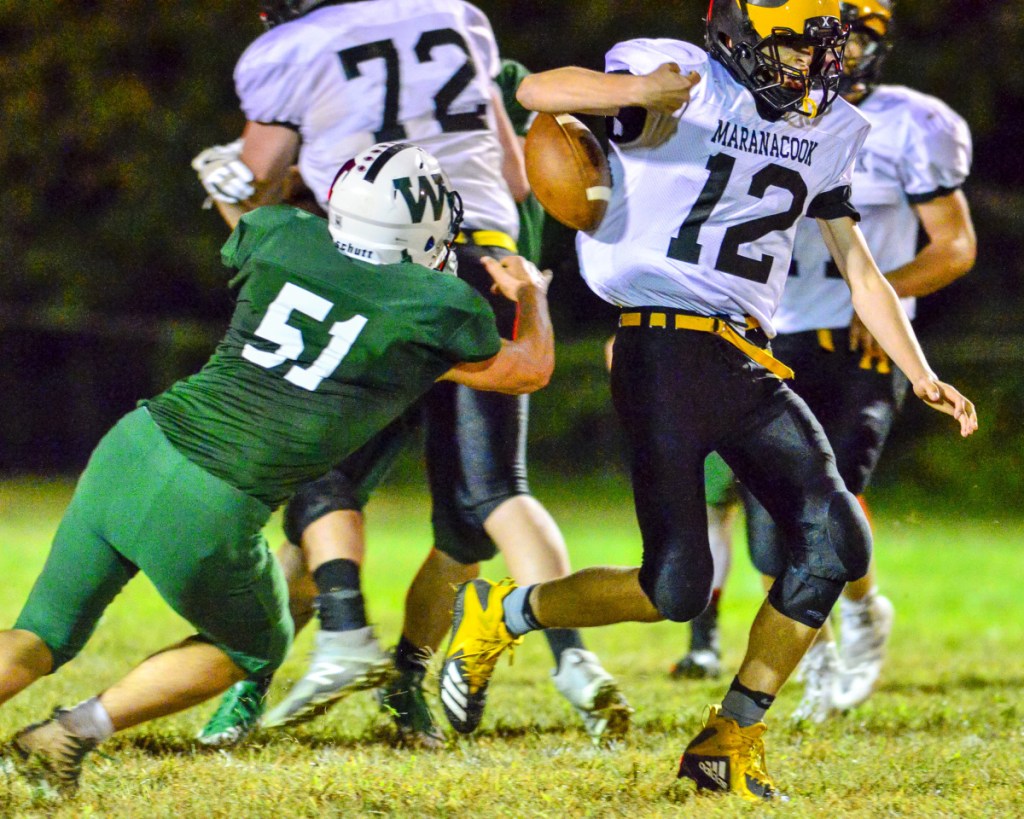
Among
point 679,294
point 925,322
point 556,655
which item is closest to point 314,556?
point 556,655

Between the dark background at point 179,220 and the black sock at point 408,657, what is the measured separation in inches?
322

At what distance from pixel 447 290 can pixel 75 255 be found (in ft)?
49.4

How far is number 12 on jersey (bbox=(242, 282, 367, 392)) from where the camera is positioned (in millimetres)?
3254

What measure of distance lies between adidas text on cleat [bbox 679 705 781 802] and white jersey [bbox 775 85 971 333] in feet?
5.52

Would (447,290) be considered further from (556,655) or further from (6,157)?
(6,157)

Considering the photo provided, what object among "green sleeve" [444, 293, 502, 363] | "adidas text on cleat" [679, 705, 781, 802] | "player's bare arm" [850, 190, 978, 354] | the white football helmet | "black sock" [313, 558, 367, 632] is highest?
the white football helmet

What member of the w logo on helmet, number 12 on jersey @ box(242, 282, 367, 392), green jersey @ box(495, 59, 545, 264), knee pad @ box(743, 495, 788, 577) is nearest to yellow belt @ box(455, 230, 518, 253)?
green jersey @ box(495, 59, 545, 264)

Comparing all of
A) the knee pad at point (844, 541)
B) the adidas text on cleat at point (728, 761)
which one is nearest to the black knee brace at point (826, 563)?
the knee pad at point (844, 541)

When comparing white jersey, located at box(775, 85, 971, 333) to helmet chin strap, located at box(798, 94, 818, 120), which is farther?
white jersey, located at box(775, 85, 971, 333)

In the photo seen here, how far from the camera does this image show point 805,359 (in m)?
4.77

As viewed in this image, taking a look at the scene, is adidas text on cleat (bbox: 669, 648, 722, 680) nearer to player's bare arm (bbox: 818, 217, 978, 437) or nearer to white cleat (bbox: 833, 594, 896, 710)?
white cleat (bbox: 833, 594, 896, 710)

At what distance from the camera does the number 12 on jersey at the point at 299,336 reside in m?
3.25

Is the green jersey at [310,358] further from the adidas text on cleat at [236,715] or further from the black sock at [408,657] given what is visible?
the black sock at [408,657]

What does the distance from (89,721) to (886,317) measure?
6.96 ft
